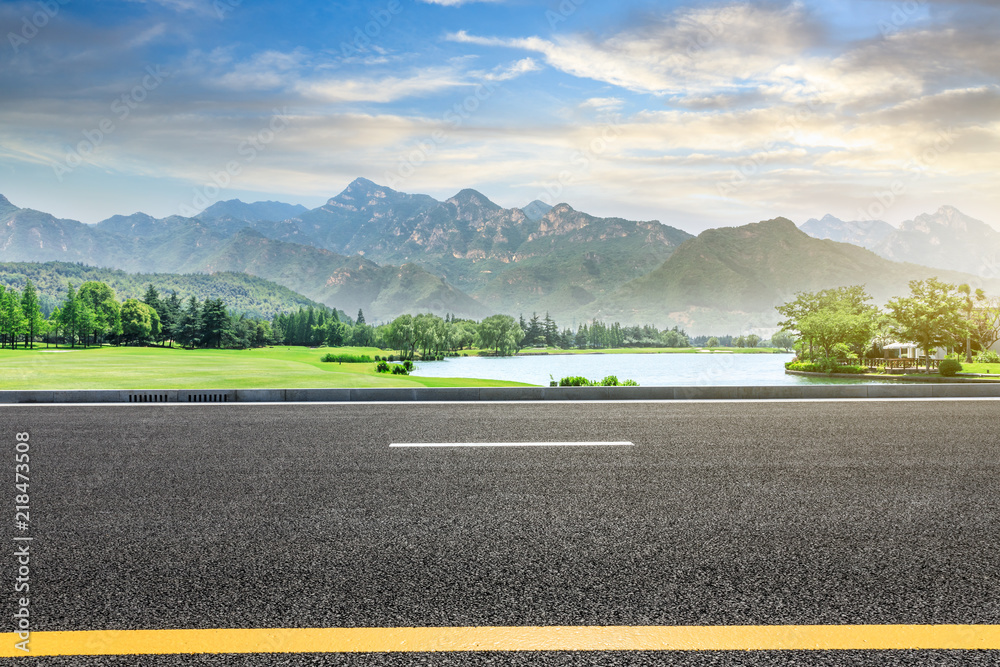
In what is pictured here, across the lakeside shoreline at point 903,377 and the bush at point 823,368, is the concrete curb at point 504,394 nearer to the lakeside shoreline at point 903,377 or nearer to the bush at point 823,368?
the lakeside shoreline at point 903,377

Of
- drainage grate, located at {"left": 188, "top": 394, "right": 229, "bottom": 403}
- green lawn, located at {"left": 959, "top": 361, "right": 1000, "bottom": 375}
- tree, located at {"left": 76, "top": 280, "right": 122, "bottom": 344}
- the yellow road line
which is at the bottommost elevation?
green lawn, located at {"left": 959, "top": 361, "right": 1000, "bottom": 375}

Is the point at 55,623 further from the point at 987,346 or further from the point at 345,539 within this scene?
the point at 987,346

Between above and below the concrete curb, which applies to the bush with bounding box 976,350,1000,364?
below

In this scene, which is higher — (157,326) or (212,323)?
(212,323)

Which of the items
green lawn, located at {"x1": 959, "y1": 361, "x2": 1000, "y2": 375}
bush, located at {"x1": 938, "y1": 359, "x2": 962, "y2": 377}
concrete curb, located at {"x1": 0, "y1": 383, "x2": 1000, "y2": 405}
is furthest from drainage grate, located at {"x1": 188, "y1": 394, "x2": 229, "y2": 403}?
green lawn, located at {"x1": 959, "y1": 361, "x2": 1000, "y2": 375}

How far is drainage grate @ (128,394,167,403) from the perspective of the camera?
1176 centimetres

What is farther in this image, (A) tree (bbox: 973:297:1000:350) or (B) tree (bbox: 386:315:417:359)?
(B) tree (bbox: 386:315:417:359)

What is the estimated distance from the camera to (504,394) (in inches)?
476

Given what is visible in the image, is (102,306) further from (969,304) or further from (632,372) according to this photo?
(969,304)

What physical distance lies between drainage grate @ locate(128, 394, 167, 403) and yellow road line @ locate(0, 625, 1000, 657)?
1072cm

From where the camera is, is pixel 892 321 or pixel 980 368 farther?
pixel 892 321

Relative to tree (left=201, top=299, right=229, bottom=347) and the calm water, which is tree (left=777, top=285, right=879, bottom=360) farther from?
tree (left=201, top=299, right=229, bottom=347)

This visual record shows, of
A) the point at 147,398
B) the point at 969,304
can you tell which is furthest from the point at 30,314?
the point at 969,304

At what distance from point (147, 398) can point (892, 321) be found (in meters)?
64.9
